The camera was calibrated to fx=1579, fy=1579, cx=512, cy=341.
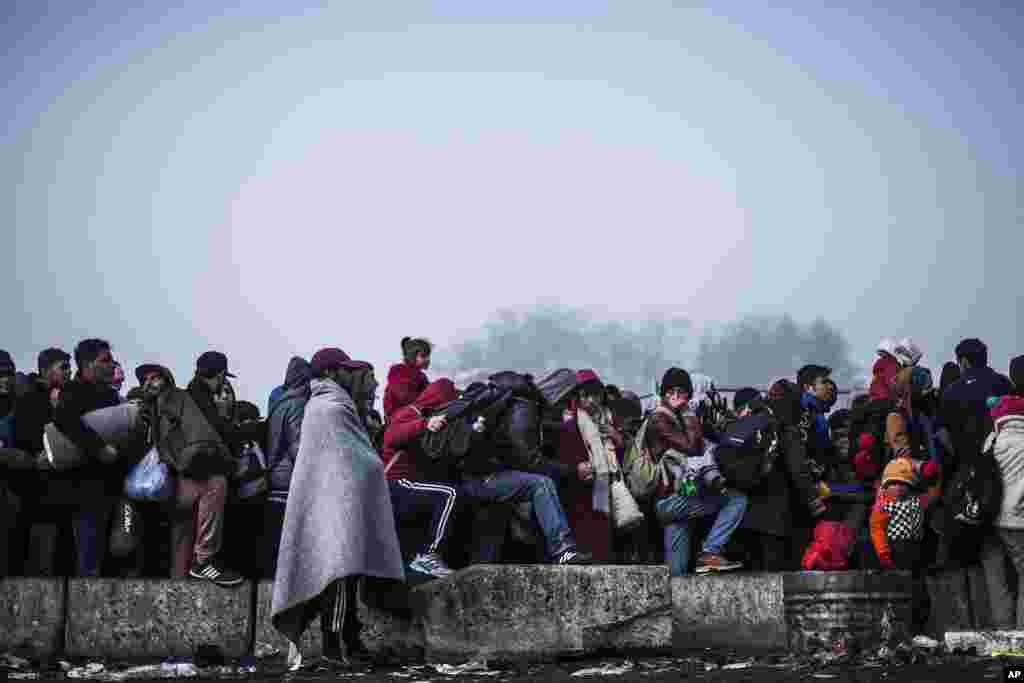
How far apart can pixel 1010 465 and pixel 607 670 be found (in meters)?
3.52

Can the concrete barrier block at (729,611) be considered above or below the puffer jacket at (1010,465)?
below

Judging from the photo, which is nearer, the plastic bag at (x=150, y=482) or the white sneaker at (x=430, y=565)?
the plastic bag at (x=150, y=482)

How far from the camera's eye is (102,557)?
1118 cm

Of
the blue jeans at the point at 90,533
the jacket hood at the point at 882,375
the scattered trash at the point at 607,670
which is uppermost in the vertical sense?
the jacket hood at the point at 882,375

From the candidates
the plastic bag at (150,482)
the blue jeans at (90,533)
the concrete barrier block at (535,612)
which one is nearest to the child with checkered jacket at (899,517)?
the concrete barrier block at (535,612)

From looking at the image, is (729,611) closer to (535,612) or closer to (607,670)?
(535,612)

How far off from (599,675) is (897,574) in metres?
2.58

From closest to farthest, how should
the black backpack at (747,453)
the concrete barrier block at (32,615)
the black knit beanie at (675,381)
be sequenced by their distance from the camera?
the concrete barrier block at (32,615) < the black backpack at (747,453) < the black knit beanie at (675,381)

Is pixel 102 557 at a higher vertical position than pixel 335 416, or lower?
lower

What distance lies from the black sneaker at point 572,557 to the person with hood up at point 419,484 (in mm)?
796

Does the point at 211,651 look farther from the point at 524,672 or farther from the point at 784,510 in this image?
the point at 784,510

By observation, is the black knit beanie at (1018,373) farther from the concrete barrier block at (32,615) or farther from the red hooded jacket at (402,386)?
the concrete barrier block at (32,615)

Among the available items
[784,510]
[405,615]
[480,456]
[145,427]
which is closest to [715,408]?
[784,510]

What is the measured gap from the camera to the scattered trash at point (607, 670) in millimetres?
9674
